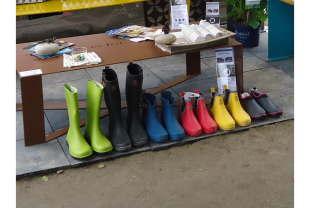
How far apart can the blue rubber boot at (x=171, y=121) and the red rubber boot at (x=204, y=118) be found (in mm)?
167

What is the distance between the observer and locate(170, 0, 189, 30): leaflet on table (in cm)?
340

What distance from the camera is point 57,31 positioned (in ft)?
15.6

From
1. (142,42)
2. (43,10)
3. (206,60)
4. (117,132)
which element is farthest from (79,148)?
(43,10)

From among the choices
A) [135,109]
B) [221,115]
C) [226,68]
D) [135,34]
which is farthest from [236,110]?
[135,34]

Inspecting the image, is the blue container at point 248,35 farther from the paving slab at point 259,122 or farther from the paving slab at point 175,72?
the paving slab at point 259,122

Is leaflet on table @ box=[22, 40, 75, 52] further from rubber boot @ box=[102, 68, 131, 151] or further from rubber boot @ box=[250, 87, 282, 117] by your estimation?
rubber boot @ box=[250, 87, 282, 117]

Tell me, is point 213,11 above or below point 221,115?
above

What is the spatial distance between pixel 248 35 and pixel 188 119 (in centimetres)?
198

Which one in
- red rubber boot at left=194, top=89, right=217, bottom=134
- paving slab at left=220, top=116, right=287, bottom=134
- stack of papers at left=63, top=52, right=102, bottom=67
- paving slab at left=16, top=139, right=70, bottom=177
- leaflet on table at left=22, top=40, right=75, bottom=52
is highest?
leaflet on table at left=22, top=40, right=75, bottom=52

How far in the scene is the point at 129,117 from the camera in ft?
9.41

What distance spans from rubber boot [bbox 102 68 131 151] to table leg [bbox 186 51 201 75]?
51.4 inches

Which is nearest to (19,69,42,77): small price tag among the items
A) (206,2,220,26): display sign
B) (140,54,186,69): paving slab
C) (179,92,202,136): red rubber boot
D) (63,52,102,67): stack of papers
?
(63,52,102,67): stack of papers

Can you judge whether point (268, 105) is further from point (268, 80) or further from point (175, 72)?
point (175, 72)

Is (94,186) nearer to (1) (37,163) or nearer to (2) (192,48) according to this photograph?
(1) (37,163)
